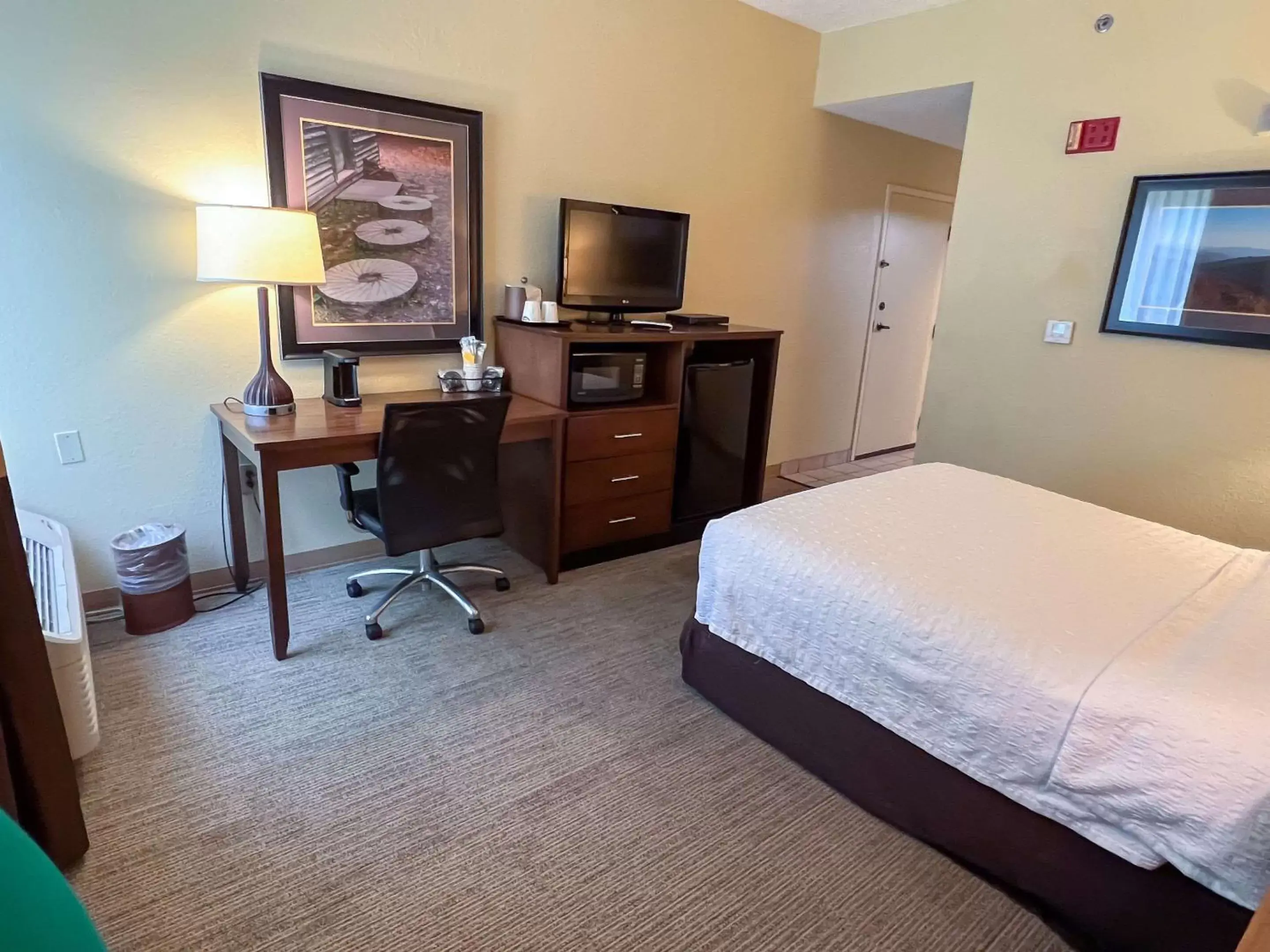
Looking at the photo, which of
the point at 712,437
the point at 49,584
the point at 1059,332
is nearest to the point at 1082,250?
the point at 1059,332

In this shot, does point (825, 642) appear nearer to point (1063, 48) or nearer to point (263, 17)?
point (263, 17)

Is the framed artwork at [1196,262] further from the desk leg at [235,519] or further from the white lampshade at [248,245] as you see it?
the desk leg at [235,519]

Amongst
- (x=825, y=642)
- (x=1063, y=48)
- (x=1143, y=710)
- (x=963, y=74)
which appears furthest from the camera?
(x=963, y=74)

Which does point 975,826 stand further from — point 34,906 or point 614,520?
point 614,520

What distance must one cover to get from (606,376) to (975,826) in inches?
84.2

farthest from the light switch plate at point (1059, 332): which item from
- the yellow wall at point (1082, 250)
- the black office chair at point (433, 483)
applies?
the black office chair at point (433, 483)

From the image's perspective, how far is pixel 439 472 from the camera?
244 centimetres

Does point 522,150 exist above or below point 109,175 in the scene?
above

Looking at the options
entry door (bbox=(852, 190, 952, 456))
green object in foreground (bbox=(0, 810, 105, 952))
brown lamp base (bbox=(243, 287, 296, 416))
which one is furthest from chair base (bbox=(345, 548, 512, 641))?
entry door (bbox=(852, 190, 952, 456))

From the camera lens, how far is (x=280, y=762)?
1907 mm

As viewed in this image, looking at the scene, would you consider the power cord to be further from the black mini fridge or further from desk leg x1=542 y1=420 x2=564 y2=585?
the black mini fridge

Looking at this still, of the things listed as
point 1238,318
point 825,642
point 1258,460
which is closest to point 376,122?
point 825,642

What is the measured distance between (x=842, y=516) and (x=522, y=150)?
7.13 feet

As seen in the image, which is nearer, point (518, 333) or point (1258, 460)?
point (1258, 460)
